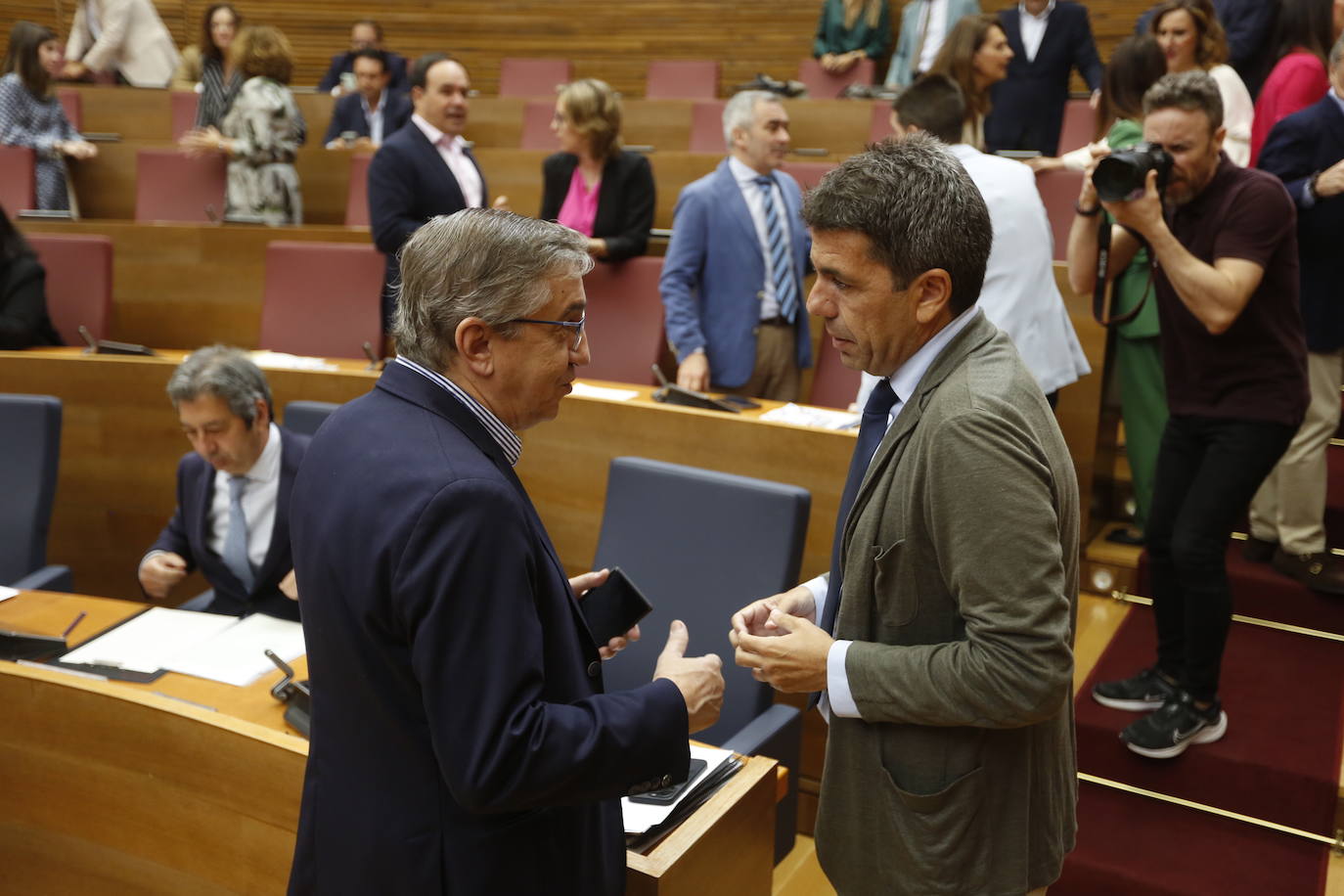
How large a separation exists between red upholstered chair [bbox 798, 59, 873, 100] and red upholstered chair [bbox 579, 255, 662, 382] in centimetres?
239

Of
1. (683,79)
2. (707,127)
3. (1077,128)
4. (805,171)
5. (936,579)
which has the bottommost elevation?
(936,579)

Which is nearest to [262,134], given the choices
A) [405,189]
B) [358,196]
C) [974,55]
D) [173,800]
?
[358,196]

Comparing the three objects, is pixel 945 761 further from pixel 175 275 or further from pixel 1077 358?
pixel 175 275

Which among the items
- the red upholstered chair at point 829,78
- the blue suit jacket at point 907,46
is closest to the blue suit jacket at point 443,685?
the blue suit jacket at point 907,46

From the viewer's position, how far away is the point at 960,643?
84 cm

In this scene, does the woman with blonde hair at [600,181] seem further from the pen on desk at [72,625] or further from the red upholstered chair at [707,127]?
the red upholstered chair at [707,127]

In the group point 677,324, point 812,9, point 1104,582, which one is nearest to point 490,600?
point 677,324

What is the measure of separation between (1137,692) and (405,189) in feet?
6.27

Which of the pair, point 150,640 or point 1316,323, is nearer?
point 150,640

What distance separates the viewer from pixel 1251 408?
5.42ft

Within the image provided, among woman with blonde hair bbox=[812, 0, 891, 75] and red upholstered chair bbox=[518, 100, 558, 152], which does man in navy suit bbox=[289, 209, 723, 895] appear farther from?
woman with blonde hair bbox=[812, 0, 891, 75]

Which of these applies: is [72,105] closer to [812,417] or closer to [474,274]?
[812,417]

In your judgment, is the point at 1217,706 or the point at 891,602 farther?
the point at 1217,706

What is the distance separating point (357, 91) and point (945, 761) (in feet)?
13.9
